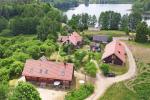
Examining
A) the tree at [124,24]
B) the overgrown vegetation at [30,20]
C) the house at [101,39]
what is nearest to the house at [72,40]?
the overgrown vegetation at [30,20]

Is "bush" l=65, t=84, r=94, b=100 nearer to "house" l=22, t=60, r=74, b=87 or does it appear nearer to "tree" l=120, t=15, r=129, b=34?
"house" l=22, t=60, r=74, b=87

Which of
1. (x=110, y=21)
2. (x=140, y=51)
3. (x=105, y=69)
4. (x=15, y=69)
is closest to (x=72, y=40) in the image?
(x=140, y=51)

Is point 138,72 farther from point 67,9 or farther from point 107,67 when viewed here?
point 67,9

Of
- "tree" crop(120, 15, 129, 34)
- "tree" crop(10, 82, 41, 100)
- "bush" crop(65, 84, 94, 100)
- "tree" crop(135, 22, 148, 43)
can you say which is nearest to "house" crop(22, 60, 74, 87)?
"bush" crop(65, 84, 94, 100)

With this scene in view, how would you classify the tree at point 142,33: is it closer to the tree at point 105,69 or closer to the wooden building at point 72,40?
the wooden building at point 72,40

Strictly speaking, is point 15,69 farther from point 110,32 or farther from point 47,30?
point 110,32

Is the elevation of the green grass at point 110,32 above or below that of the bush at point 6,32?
above

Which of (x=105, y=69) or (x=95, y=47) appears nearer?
(x=105, y=69)
